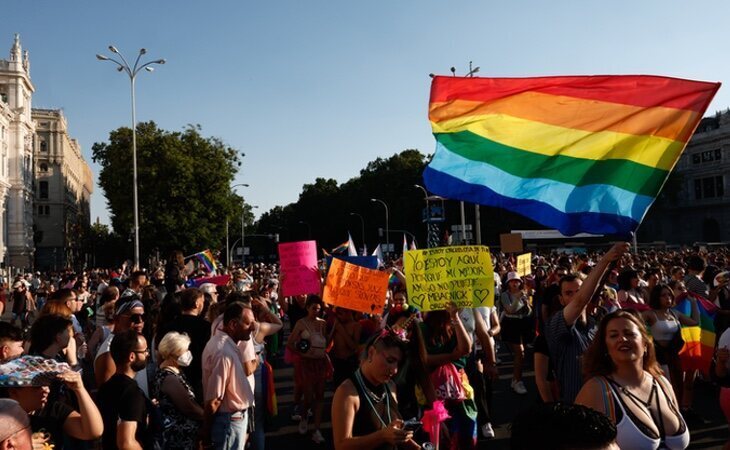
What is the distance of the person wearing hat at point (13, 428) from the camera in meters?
2.43

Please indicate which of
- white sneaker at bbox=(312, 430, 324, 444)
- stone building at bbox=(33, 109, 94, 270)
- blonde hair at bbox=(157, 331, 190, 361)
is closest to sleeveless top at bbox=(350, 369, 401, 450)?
blonde hair at bbox=(157, 331, 190, 361)

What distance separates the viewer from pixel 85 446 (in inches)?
204

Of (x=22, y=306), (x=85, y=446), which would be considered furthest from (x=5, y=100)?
(x=85, y=446)

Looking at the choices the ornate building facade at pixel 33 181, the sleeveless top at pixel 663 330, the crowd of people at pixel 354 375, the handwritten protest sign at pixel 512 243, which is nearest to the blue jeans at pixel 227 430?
the crowd of people at pixel 354 375

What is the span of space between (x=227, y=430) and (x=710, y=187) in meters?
81.8

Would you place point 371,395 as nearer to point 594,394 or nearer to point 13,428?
point 594,394

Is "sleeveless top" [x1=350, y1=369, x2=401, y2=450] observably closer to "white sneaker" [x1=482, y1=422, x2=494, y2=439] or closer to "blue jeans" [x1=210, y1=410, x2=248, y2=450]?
"blue jeans" [x1=210, y1=410, x2=248, y2=450]

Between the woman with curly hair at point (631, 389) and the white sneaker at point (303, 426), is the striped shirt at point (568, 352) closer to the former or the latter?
the woman with curly hair at point (631, 389)

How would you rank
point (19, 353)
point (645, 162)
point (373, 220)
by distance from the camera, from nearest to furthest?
point (19, 353) < point (645, 162) < point (373, 220)

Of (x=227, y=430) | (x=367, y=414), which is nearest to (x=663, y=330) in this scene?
(x=227, y=430)

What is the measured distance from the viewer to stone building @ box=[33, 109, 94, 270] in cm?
9238

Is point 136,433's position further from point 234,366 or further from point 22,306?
point 22,306

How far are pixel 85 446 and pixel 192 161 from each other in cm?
4168

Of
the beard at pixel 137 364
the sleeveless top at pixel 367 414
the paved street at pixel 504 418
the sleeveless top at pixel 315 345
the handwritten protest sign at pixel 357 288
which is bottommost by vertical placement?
the paved street at pixel 504 418
